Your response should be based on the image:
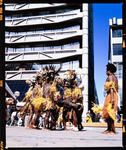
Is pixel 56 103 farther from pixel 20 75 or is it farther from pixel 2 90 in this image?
pixel 2 90

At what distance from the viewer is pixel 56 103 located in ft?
39.8

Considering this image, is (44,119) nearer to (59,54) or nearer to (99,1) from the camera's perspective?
(99,1)

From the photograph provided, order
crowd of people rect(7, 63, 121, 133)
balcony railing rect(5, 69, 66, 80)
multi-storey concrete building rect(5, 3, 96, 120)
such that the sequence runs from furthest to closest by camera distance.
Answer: multi-storey concrete building rect(5, 3, 96, 120) → balcony railing rect(5, 69, 66, 80) → crowd of people rect(7, 63, 121, 133)

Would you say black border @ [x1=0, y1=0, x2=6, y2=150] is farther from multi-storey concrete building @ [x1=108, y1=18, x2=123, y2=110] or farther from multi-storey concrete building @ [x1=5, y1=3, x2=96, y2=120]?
multi-storey concrete building @ [x1=5, y1=3, x2=96, y2=120]

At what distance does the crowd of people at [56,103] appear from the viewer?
1074 cm

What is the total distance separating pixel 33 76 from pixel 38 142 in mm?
6507

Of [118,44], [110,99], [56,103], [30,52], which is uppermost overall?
[118,44]

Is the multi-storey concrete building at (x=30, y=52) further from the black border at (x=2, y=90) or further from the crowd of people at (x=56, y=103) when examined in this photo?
the black border at (x=2, y=90)

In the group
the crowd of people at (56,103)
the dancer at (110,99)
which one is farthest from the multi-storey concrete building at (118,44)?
the crowd of people at (56,103)

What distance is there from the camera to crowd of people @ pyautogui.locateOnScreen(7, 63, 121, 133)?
10742mm

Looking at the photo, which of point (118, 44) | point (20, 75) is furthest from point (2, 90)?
point (118, 44)

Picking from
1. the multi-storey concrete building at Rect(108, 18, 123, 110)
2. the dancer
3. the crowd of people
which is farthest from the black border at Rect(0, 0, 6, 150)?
the crowd of people

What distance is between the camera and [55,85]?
42.1 ft

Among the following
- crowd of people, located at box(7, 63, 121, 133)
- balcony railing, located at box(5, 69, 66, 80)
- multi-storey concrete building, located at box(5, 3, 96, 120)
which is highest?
multi-storey concrete building, located at box(5, 3, 96, 120)
